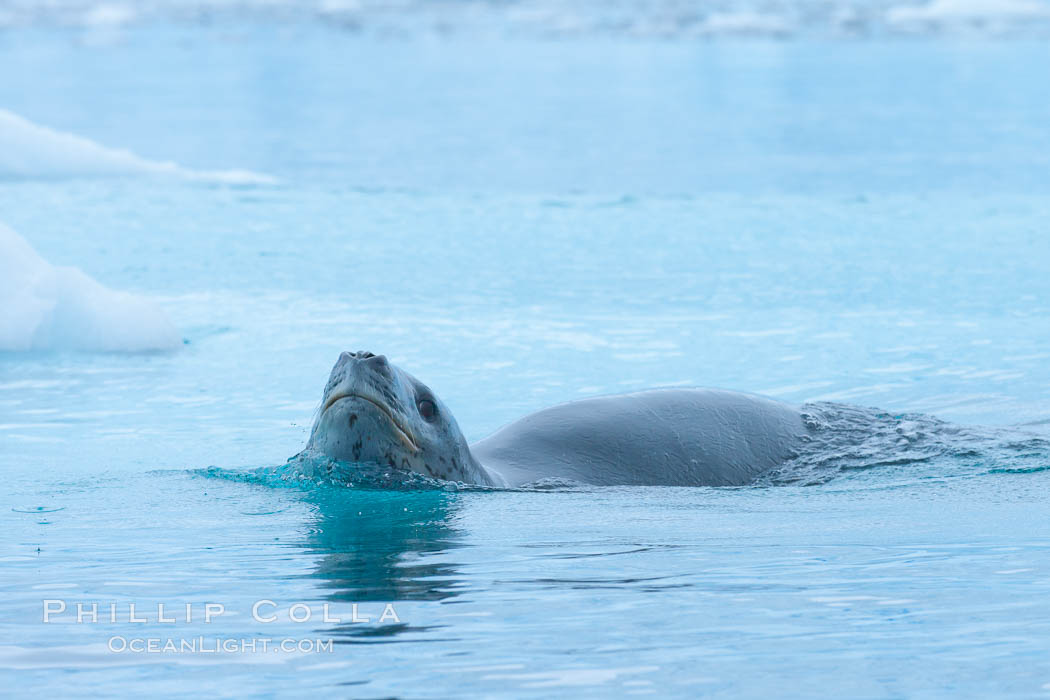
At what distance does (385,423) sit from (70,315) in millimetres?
4352

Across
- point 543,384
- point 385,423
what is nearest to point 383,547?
point 385,423

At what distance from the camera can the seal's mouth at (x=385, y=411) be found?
5.13 meters

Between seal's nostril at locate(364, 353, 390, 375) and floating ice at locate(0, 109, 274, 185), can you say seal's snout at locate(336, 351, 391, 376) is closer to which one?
seal's nostril at locate(364, 353, 390, 375)

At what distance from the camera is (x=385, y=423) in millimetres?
5207

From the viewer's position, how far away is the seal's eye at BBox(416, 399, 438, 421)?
17.8 ft

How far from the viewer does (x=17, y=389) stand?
8039 millimetres

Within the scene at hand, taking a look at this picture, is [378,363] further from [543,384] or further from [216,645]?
[543,384]

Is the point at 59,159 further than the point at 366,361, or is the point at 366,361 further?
the point at 59,159

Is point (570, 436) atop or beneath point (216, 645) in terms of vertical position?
atop

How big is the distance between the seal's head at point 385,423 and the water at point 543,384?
0.15m

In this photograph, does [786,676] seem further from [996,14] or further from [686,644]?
[996,14]

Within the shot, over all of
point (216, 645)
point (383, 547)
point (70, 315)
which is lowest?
point (216, 645)

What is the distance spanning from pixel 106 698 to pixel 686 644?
4.47 feet

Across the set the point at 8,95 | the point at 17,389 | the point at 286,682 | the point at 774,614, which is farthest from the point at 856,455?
the point at 8,95
